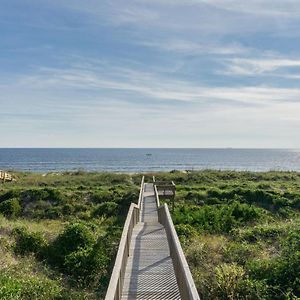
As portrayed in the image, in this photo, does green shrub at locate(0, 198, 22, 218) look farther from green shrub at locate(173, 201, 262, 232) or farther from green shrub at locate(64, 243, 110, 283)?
green shrub at locate(64, 243, 110, 283)

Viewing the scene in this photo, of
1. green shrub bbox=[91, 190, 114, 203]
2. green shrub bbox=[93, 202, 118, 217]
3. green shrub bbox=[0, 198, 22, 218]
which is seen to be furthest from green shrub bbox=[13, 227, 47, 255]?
green shrub bbox=[91, 190, 114, 203]

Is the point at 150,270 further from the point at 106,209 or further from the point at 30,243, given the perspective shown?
the point at 106,209

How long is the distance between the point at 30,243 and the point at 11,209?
43.0 feet

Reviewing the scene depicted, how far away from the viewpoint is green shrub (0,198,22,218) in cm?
2880

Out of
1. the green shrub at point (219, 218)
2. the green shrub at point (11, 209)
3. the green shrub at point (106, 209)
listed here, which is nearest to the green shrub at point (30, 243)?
the green shrub at point (219, 218)

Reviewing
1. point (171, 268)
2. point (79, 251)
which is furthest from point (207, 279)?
Answer: point (79, 251)

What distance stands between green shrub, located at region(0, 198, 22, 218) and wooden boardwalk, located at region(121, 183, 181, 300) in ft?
54.1

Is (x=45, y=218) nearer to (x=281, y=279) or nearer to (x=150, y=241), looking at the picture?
(x=150, y=241)

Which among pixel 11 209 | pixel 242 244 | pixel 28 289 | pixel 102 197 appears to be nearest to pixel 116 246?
pixel 242 244

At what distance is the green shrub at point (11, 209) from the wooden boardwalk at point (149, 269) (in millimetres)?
16482

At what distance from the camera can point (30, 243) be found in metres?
17.1

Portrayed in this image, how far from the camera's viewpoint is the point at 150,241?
12789 millimetres

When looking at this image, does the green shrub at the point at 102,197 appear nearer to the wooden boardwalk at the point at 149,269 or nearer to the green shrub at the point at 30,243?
the green shrub at the point at 30,243

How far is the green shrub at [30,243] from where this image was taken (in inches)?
664
